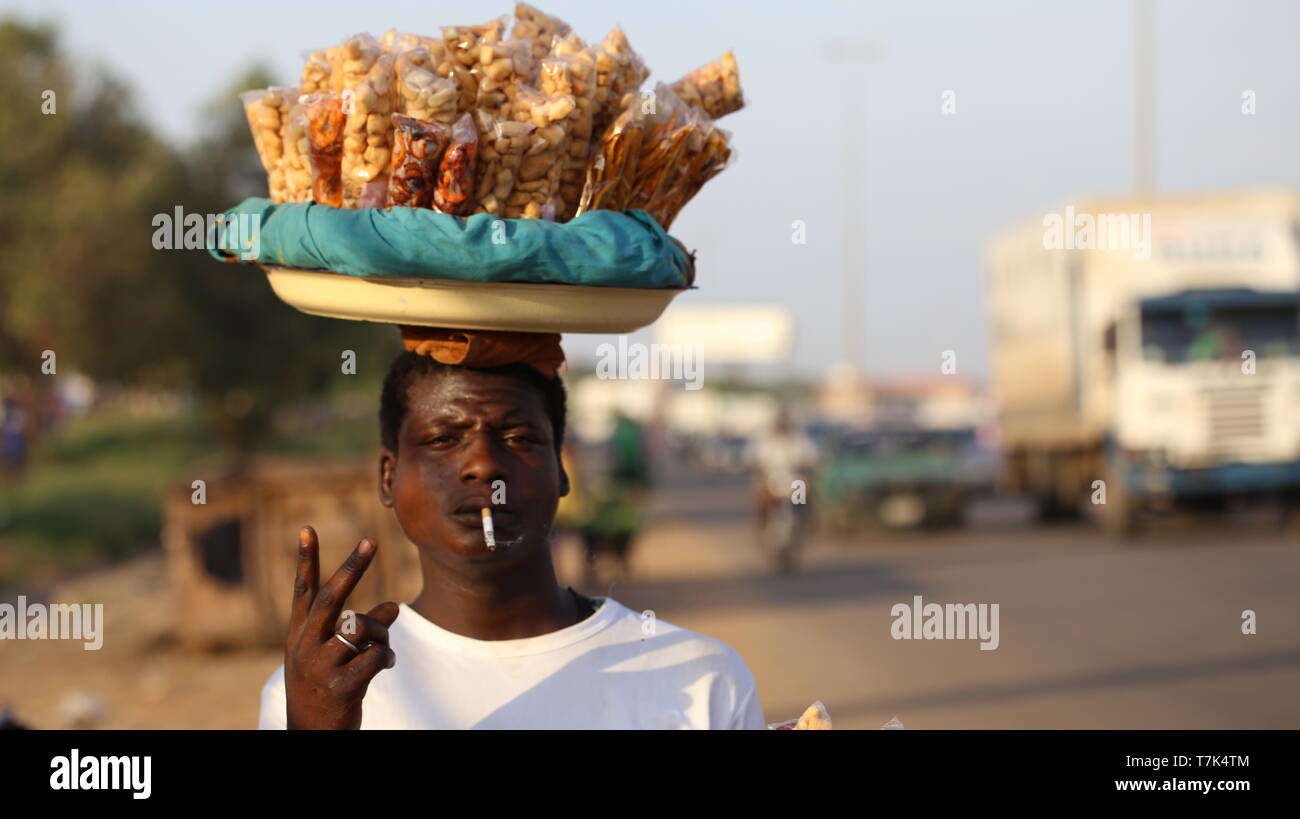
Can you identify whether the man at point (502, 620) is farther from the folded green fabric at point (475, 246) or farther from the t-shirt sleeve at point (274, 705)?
the folded green fabric at point (475, 246)

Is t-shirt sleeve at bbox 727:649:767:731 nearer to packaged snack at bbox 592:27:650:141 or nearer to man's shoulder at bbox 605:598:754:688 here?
man's shoulder at bbox 605:598:754:688

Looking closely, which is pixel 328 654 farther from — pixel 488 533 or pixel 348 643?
pixel 488 533

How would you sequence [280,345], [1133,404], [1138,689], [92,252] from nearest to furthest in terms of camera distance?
[1138,689] → [1133,404] → [92,252] → [280,345]

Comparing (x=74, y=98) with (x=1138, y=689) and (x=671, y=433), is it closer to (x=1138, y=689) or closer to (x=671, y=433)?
(x=1138, y=689)

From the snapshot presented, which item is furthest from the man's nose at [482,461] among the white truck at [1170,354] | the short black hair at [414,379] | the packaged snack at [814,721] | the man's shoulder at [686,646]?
the white truck at [1170,354]

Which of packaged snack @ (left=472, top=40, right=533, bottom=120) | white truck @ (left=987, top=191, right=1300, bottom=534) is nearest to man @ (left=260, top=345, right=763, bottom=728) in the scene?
packaged snack @ (left=472, top=40, right=533, bottom=120)

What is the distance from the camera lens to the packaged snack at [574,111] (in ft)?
8.20

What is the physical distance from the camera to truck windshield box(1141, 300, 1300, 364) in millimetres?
18922

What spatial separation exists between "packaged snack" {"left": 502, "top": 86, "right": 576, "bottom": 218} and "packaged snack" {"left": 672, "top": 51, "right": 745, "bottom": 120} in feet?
1.27

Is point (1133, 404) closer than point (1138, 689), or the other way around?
point (1138, 689)

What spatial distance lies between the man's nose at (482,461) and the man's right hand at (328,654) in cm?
46
